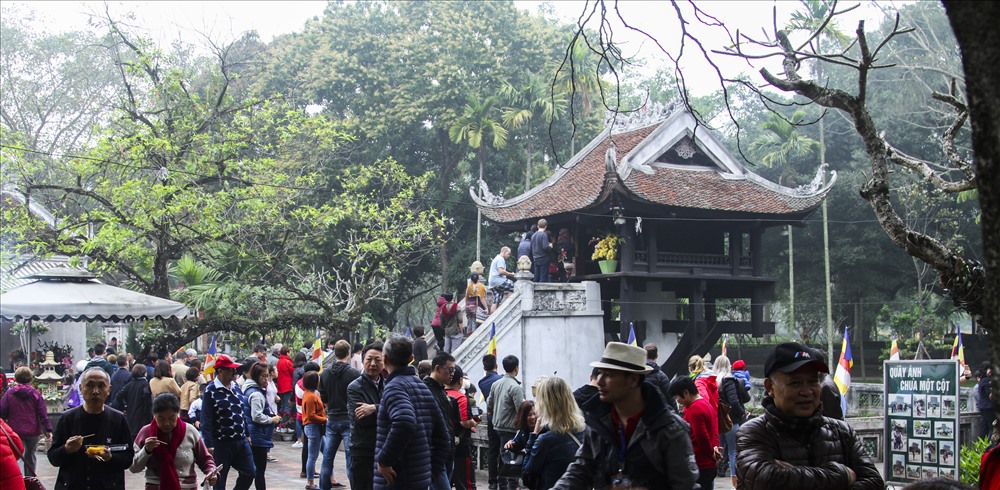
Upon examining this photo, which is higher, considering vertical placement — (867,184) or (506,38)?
(506,38)

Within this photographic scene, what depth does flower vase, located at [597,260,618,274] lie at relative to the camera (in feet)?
76.1

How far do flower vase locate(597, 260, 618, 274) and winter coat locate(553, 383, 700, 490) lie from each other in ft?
63.5

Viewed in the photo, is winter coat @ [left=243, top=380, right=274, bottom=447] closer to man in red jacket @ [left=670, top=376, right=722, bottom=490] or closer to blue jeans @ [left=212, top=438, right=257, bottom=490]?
blue jeans @ [left=212, top=438, right=257, bottom=490]

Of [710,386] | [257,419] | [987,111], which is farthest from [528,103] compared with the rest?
[987,111]

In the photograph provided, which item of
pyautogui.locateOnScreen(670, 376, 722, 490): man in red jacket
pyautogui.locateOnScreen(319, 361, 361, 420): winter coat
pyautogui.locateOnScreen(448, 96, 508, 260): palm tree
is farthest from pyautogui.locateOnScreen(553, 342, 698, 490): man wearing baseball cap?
pyautogui.locateOnScreen(448, 96, 508, 260): palm tree

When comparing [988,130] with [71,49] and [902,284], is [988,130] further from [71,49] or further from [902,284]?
[71,49]

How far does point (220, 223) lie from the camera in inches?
827

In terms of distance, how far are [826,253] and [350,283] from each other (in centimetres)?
1749

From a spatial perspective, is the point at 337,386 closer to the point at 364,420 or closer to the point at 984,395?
the point at 364,420

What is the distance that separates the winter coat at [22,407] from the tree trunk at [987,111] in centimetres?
1019

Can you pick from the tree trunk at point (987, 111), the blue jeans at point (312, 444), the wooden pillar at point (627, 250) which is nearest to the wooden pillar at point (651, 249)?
the wooden pillar at point (627, 250)

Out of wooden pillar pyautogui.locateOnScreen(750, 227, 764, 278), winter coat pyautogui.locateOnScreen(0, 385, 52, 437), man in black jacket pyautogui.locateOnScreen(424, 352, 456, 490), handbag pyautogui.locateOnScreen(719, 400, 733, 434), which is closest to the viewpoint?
man in black jacket pyautogui.locateOnScreen(424, 352, 456, 490)

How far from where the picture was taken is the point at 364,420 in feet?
23.7

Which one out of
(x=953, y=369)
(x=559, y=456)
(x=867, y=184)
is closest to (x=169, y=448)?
(x=559, y=456)
